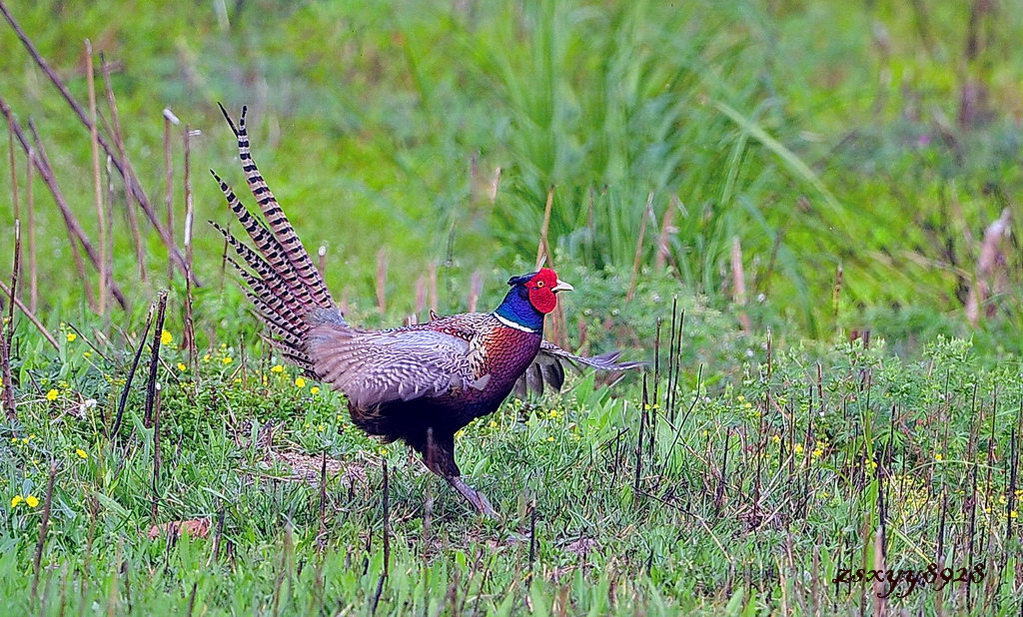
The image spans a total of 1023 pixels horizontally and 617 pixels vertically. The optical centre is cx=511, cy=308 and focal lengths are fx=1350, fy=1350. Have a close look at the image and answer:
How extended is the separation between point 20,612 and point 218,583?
18.8 inches

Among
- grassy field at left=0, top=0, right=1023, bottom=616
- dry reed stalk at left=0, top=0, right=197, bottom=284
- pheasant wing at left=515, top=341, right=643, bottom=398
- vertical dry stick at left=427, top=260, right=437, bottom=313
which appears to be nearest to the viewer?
grassy field at left=0, top=0, right=1023, bottom=616

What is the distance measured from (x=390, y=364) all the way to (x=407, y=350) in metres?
0.08

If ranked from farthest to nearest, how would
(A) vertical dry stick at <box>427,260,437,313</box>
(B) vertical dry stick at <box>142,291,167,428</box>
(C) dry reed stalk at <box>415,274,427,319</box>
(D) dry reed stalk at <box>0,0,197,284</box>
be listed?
(C) dry reed stalk at <box>415,274,427,319</box>, (A) vertical dry stick at <box>427,260,437,313</box>, (D) dry reed stalk at <box>0,0,197,284</box>, (B) vertical dry stick at <box>142,291,167,428</box>

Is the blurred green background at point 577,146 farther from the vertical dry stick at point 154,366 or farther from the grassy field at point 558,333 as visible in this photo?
the vertical dry stick at point 154,366

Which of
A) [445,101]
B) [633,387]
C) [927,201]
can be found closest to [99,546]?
[633,387]

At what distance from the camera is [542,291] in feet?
13.1

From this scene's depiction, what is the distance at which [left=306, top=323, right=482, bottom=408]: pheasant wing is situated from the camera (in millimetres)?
3807

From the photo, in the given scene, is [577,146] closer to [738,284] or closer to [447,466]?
[738,284]

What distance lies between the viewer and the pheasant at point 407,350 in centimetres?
384

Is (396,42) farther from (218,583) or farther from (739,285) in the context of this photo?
(218,583)

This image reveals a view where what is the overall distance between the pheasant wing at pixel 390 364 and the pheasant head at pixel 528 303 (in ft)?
0.52

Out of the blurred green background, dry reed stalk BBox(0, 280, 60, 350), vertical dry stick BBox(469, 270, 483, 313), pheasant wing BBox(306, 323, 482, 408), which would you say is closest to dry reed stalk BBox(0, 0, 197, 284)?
the blurred green background

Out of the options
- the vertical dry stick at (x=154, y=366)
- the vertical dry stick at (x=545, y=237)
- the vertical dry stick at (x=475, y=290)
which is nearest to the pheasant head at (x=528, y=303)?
the vertical dry stick at (x=154, y=366)

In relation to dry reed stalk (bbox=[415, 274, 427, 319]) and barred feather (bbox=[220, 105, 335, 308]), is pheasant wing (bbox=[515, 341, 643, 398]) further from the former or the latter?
dry reed stalk (bbox=[415, 274, 427, 319])
